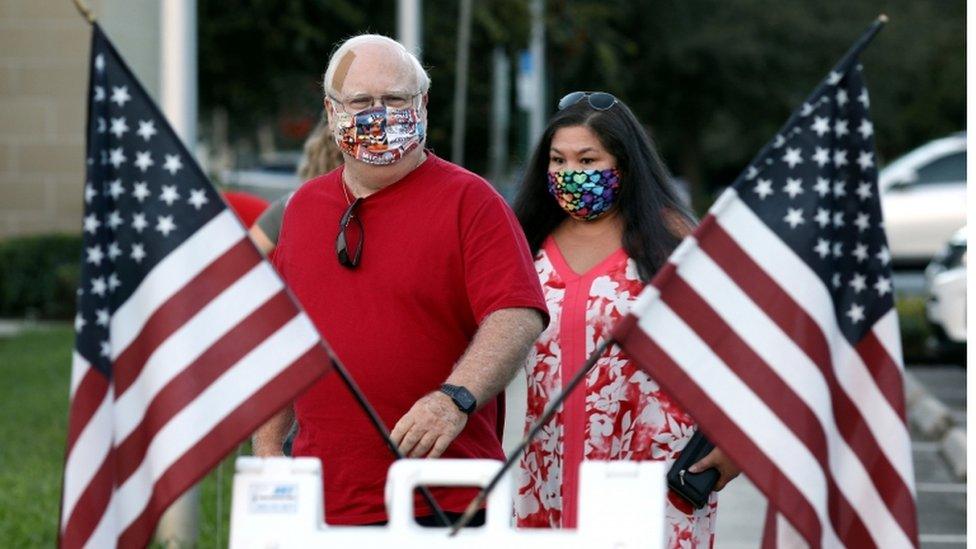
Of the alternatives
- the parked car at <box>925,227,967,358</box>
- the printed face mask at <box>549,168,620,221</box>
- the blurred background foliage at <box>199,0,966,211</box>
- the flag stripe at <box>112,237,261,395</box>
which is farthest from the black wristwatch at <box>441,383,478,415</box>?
the parked car at <box>925,227,967,358</box>

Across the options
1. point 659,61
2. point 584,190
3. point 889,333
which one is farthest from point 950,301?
point 659,61

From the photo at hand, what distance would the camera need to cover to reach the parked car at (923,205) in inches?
976

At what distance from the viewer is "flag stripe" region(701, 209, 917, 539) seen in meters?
3.44

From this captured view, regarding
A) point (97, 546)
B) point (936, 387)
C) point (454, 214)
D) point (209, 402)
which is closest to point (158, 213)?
point (209, 402)

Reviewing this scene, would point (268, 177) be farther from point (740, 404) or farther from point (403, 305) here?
point (740, 404)

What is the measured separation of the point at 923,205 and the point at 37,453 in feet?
55.2

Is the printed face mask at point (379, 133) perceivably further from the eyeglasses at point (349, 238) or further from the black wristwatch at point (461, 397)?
the black wristwatch at point (461, 397)

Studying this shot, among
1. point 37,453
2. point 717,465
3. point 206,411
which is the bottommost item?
point 37,453

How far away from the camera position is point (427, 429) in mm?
4098

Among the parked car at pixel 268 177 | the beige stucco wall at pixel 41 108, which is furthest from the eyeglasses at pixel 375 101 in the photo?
the parked car at pixel 268 177

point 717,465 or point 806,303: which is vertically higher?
point 806,303

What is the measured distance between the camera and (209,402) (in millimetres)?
3529

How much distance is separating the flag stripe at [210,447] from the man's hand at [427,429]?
0.58 metres

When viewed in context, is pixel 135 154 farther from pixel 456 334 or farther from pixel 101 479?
pixel 456 334
